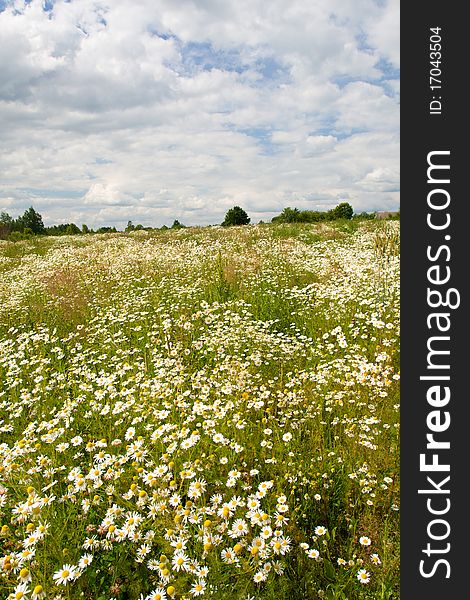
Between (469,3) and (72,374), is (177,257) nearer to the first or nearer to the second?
(72,374)

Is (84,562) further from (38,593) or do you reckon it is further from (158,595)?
(158,595)

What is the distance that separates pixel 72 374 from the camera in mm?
5074

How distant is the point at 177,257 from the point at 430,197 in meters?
9.47

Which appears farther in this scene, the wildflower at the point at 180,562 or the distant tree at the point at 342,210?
the distant tree at the point at 342,210

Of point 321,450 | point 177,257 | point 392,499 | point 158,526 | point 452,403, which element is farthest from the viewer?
point 177,257

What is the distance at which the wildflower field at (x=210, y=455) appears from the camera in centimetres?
230

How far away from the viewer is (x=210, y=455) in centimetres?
307

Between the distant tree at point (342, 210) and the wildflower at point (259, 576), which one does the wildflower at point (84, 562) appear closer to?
the wildflower at point (259, 576)

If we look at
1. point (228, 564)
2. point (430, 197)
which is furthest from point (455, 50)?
point (228, 564)

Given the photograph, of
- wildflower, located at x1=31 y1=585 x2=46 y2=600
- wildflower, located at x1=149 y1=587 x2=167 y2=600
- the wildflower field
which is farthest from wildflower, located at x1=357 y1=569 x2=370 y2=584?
wildflower, located at x1=31 y1=585 x2=46 y2=600

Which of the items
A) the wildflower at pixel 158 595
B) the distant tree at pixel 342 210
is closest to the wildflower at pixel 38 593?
the wildflower at pixel 158 595

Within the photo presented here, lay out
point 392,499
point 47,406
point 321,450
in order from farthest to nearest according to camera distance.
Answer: point 47,406
point 321,450
point 392,499

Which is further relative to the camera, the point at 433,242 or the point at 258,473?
the point at 258,473

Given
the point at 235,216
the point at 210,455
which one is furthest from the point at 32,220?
the point at 210,455
